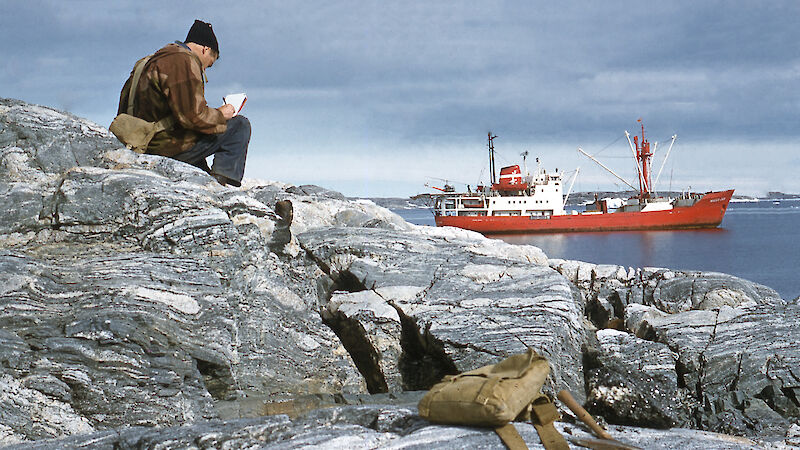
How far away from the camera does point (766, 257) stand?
126 feet

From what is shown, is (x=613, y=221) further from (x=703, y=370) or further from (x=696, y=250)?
(x=703, y=370)

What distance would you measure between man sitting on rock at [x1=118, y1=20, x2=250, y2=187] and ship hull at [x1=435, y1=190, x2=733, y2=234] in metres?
47.3

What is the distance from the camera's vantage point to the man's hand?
28.7ft

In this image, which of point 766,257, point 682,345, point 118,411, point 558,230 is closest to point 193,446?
point 118,411

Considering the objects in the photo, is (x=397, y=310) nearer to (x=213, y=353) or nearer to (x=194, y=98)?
(x=213, y=353)

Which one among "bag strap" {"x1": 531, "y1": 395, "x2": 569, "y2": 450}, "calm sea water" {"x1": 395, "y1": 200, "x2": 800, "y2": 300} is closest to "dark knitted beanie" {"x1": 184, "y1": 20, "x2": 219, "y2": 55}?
"bag strap" {"x1": 531, "y1": 395, "x2": 569, "y2": 450}

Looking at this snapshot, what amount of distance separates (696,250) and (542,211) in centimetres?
1582

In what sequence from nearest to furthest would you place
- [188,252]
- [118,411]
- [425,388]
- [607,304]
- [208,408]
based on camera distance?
[118,411], [208,408], [188,252], [425,388], [607,304]

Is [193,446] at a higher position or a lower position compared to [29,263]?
lower

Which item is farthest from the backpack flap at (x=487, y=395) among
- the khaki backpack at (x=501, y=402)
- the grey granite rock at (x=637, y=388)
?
the grey granite rock at (x=637, y=388)

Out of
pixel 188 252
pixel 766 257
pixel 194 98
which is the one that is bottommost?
pixel 766 257

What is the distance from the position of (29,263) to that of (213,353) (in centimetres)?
211

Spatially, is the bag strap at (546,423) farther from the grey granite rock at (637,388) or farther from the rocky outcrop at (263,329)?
the grey granite rock at (637,388)

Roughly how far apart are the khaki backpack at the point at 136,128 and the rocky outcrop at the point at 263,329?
0.91 ft
